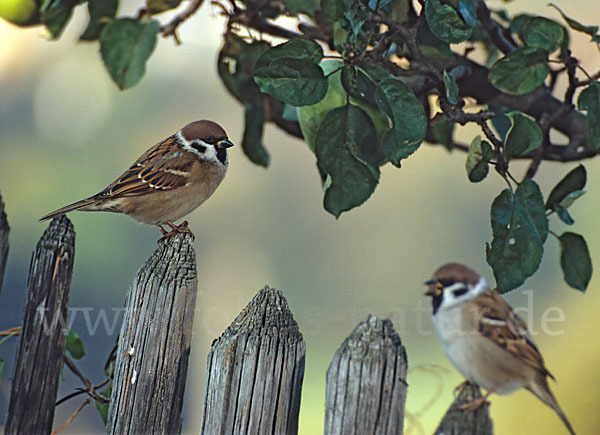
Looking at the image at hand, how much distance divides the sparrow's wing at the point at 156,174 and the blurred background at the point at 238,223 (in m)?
1.90

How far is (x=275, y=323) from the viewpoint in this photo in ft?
4.38

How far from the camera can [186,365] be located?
1455mm

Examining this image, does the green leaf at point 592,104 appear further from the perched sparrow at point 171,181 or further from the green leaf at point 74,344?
the green leaf at point 74,344

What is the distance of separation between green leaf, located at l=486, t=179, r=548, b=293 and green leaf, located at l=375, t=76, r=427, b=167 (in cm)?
23

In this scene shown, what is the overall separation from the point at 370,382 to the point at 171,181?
112 cm

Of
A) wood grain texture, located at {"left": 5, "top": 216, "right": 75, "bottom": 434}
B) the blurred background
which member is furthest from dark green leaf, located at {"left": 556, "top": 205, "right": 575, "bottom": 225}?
the blurred background

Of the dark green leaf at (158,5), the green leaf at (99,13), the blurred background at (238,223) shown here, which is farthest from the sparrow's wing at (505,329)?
the blurred background at (238,223)

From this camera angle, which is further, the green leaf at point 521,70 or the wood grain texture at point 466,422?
the green leaf at point 521,70

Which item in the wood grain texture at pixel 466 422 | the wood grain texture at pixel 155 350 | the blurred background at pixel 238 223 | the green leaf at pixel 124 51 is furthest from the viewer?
the blurred background at pixel 238 223

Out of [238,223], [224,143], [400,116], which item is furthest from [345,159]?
[238,223]

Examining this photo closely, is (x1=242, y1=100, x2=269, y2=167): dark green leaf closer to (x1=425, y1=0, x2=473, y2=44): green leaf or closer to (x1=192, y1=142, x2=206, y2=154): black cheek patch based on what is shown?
(x1=192, y1=142, x2=206, y2=154): black cheek patch

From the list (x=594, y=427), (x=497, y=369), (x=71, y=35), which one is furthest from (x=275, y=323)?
(x=71, y=35)

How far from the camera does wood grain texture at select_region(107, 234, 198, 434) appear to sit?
1.43m

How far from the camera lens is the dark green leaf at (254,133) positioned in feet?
7.29
